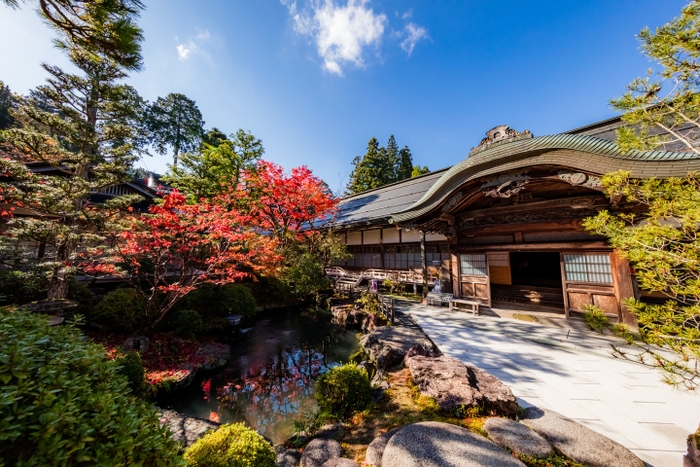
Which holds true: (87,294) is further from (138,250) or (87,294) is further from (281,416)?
(281,416)

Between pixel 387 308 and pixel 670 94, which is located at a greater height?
pixel 670 94

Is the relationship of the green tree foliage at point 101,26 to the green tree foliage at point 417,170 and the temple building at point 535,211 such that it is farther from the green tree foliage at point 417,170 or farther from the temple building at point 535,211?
the green tree foliage at point 417,170

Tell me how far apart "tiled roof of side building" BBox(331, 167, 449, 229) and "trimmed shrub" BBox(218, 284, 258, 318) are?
7.01 meters

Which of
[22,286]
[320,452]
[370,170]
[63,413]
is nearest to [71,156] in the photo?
[22,286]

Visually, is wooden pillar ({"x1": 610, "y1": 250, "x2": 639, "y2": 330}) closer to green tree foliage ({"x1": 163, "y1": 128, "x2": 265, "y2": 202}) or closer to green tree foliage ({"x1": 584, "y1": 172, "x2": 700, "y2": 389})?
green tree foliage ({"x1": 584, "y1": 172, "x2": 700, "y2": 389})

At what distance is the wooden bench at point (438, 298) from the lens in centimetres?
945

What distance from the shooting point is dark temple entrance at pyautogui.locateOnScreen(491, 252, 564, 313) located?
9320 mm

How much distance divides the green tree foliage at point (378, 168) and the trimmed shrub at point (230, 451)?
27873 millimetres

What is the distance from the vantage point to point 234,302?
30.6ft

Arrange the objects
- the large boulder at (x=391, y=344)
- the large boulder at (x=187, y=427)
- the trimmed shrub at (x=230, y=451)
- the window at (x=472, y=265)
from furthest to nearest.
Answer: the window at (x=472, y=265) → the large boulder at (x=391, y=344) → the large boulder at (x=187, y=427) → the trimmed shrub at (x=230, y=451)

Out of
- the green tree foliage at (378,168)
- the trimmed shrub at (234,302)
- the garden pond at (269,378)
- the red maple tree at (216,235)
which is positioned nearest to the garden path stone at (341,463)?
the garden pond at (269,378)

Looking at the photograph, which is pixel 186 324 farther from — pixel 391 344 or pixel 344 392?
pixel 391 344

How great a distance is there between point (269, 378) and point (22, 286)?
756cm

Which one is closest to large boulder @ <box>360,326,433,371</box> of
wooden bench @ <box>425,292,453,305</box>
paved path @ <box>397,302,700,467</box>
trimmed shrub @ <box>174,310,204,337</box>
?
paved path @ <box>397,302,700,467</box>
